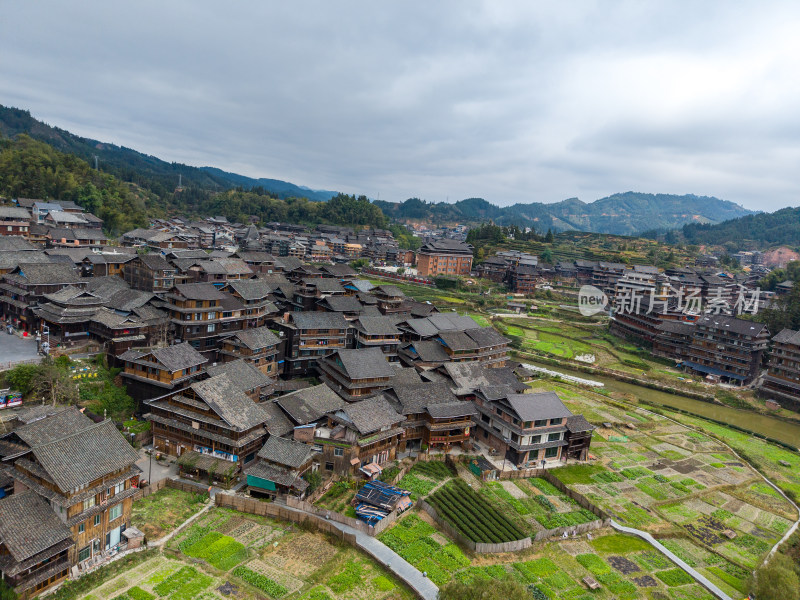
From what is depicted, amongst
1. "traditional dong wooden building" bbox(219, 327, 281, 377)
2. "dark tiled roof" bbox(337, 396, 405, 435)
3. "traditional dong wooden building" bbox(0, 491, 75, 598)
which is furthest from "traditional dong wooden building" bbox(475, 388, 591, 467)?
"traditional dong wooden building" bbox(0, 491, 75, 598)

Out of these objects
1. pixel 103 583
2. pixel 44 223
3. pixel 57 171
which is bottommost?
pixel 103 583

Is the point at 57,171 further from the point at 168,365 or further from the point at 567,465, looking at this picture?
the point at 567,465

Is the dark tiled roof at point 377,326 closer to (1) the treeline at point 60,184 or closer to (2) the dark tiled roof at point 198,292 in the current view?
(2) the dark tiled roof at point 198,292

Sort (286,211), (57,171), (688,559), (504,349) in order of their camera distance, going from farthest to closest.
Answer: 1. (286,211)
2. (57,171)
3. (504,349)
4. (688,559)

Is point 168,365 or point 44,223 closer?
point 168,365

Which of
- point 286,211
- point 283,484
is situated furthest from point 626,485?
point 286,211

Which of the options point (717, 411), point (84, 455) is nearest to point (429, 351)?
point (84, 455)

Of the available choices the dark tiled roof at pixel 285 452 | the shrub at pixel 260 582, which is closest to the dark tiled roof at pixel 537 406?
the dark tiled roof at pixel 285 452
